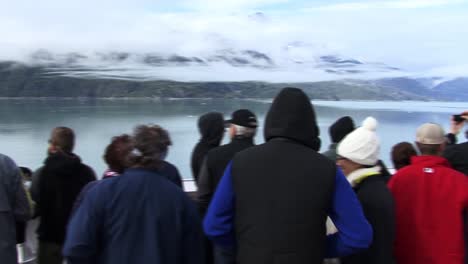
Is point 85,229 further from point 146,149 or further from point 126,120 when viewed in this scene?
point 126,120

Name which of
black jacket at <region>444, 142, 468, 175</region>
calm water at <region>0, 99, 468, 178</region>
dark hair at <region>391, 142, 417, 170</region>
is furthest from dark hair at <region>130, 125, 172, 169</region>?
calm water at <region>0, 99, 468, 178</region>

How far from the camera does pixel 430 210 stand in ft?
8.11

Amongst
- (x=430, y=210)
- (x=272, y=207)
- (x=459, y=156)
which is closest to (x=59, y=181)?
(x=272, y=207)

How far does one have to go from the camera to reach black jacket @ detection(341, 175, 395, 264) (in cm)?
227

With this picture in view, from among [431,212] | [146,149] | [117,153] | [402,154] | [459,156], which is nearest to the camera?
[146,149]

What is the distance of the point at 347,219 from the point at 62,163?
5.86ft

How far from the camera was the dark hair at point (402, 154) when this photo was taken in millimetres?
3049

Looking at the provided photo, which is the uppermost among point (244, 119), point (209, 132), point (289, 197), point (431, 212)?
point (244, 119)

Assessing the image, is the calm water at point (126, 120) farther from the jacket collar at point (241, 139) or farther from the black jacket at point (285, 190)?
the black jacket at point (285, 190)

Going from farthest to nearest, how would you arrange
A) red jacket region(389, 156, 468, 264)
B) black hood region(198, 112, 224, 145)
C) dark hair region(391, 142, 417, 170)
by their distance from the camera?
black hood region(198, 112, 224, 145) → dark hair region(391, 142, 417, 170) → red jacket region(389, 156, 468, 264)

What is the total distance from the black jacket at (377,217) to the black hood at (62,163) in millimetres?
1663

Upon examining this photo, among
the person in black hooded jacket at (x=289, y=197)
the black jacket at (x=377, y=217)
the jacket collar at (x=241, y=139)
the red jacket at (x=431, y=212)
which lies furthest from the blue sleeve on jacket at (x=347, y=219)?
Answer: the jacket collar at (x=241, y=139)

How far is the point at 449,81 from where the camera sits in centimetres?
712

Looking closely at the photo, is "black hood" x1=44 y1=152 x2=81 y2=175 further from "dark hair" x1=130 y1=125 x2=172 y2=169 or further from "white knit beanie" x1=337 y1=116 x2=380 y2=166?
"white knit beanie" x1=337 y1=116 x2=380 y2=166
